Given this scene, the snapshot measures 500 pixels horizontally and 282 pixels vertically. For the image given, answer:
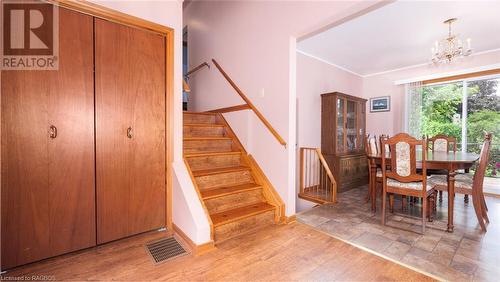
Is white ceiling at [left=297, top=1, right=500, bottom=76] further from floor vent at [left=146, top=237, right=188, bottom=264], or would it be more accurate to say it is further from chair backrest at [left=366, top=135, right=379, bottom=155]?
floor vent at [left=146, top=237, right=188, bottom=264]

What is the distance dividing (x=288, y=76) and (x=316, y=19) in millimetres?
638

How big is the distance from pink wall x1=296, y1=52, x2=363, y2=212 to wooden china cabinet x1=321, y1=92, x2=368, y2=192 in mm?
145

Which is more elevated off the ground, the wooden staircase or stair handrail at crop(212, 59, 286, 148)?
stair handrail at crop(212, 59, 286, 148)

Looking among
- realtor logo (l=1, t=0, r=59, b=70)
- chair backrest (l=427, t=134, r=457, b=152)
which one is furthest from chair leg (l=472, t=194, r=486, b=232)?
realtor logo (l=1, t=0, r=59, b=70)

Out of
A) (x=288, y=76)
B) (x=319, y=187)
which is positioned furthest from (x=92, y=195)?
(x=319, y=187)

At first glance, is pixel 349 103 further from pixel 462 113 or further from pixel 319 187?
pixel 462 113

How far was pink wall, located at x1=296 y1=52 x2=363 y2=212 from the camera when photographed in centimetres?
447

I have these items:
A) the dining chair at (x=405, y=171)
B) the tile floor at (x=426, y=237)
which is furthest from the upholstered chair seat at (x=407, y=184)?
the tile floor at (x=426, y=237)

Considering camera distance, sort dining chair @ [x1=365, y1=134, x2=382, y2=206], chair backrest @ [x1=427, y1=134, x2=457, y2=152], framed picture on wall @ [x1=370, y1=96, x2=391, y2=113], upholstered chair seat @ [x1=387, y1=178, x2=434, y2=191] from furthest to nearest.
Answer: framed picture on wall @ [x1=370, y1=96, x2=391, y2=113] → chair backrest @ [x1=427, y1=134, x2=457, y2=152] → dining chair @ [x1=365, y1=134, x2=382, y2=206] → upholstered chair seat @ [x1=387, y1=178, x2=434, y2=191]

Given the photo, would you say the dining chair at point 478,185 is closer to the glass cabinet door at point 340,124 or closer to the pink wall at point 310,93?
the glass cabinet door at point 340,124

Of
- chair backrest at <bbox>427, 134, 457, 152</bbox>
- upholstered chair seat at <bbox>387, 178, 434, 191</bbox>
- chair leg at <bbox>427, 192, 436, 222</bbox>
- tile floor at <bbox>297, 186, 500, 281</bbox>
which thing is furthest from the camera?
chair backrest at <bbox>427, 134, 457, 152</bbox>

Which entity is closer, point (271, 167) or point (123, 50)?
point (123, 50)

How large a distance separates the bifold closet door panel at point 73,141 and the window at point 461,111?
569cm

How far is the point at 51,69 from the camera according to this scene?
6.15 feet
